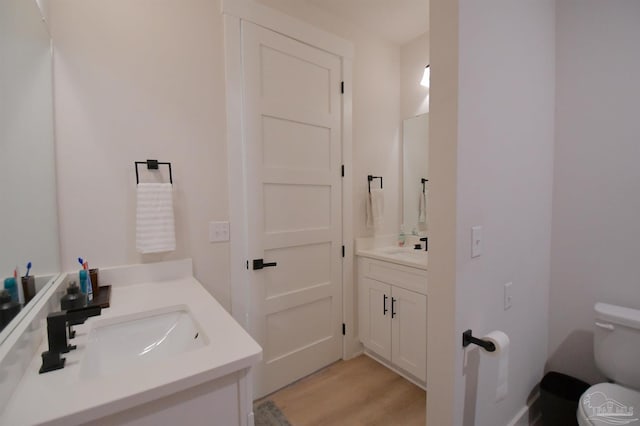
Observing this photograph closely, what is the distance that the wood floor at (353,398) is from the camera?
173 cm

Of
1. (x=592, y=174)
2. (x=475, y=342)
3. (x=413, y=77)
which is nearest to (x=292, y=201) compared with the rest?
(x=475, y=342)

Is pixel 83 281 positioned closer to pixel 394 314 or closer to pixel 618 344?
pixel 394 314

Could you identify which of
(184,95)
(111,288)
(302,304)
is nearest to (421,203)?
(302,304)

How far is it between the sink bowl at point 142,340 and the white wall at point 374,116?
1.59 meters

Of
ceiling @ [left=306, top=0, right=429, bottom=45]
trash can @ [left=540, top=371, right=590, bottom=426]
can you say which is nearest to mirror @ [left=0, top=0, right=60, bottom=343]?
ceiling @ [left=306, top=0, right=429, bottom=45]

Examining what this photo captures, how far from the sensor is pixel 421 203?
8.52 ft

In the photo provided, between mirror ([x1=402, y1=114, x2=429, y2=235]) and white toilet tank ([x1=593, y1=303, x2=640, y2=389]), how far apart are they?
4.37ft

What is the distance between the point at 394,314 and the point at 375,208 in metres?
0.88

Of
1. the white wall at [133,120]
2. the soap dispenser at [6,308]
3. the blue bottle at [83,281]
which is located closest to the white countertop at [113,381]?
the soap dispenser at [6,308]

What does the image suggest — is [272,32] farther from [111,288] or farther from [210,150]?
[111,288]

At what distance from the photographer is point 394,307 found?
209 centimetres

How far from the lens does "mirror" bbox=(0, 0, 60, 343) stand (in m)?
0.81

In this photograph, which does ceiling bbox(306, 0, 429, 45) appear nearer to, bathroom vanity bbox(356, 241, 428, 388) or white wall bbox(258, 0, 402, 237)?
white wall bbox(258, 0, 402, 237)

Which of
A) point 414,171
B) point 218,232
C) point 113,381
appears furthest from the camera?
point 414,171
